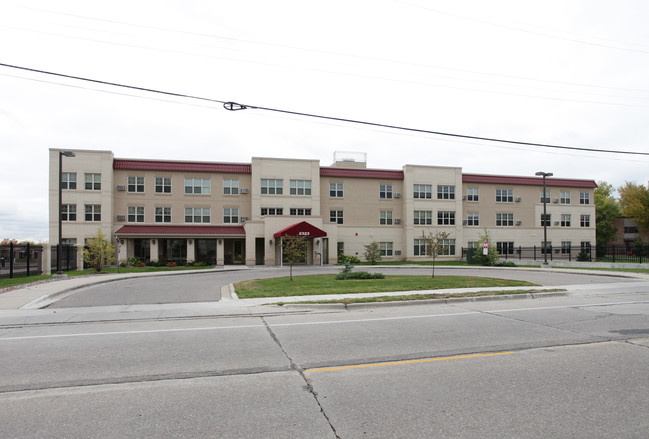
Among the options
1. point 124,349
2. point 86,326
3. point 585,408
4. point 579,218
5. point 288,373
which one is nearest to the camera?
point 585,408

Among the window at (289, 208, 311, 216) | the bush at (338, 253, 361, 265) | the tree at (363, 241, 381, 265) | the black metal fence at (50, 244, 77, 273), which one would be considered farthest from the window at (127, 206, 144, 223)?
the tree at (363, 241, 381, 265)

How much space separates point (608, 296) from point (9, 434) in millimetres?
16950

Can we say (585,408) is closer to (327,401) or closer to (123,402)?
(327,401)

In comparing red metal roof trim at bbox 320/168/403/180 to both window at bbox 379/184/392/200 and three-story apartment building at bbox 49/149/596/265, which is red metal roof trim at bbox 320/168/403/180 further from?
window at bbox 379/184/392/200

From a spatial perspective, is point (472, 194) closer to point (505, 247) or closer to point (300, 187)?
point (505, 247)

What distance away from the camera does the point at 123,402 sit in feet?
15.9

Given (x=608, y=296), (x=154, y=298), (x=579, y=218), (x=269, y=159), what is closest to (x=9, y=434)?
(x=154, y=298)

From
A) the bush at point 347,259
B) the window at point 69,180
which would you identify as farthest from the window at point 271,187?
the window at point 69,180

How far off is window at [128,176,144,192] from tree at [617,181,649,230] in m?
65.7

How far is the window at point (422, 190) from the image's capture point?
4706cm

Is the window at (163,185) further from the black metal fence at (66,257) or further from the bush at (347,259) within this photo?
the bush at (347,259)

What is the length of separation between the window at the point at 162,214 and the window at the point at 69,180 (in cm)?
758

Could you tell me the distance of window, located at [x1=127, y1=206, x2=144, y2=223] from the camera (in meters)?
41.5

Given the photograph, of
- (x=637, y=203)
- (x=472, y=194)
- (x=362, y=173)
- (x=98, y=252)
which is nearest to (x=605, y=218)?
(x=637, y=203)
